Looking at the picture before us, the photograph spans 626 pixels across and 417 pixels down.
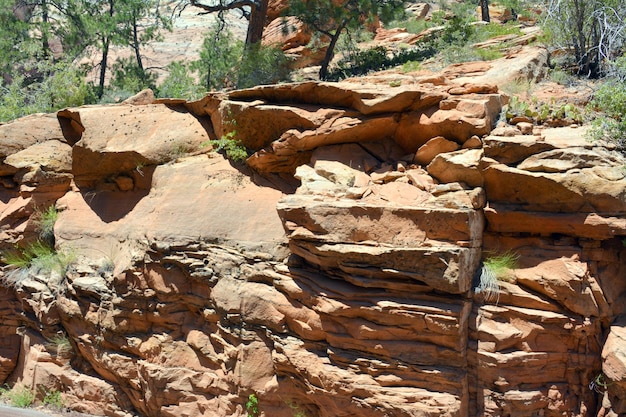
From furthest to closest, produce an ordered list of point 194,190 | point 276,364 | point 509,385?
1. point 194,190
2. point 276,364
3. point 509,385

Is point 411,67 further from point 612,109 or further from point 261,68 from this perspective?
point 612,109

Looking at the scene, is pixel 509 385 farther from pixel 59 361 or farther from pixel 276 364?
pixel 59 361

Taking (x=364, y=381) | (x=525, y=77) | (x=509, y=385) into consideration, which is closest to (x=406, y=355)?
(x=364, y=381)

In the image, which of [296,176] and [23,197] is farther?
[23,197]

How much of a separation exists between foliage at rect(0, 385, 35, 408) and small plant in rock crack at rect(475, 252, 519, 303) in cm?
647

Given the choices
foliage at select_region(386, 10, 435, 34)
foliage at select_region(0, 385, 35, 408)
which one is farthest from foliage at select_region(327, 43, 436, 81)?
foliage at select_region(0, 385, 35, 408)

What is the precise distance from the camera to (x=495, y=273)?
6258 millimetres

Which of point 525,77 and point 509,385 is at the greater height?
point 525,77

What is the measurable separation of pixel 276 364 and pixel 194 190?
2743mm

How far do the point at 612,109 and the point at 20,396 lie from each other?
28.5 feet

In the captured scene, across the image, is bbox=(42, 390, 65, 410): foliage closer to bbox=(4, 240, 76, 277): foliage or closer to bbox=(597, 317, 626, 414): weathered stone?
bbox=(4, 240, 76, 277): foliage

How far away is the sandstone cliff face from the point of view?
19.7 ft

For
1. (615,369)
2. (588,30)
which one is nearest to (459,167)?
(615,369)

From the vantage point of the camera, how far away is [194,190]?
8141mm
